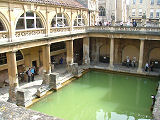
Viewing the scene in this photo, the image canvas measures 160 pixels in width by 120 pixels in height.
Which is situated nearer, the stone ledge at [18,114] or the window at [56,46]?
the stone ledge at [18,114]

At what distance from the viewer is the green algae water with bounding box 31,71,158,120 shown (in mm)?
13156

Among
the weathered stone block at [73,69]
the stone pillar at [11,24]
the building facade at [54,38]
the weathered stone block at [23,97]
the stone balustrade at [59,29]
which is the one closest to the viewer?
the stone pillar at [11,24]

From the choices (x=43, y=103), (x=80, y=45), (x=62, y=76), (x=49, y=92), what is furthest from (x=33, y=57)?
(x=80, y=45)

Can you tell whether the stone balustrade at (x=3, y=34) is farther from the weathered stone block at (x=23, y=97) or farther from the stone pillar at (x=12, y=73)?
the weathered stone block at (x=23, y=97)

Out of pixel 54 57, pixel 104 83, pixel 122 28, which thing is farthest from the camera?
pixel 54 57

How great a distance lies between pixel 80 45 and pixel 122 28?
7.88 meters

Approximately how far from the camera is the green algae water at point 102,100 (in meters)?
13.2

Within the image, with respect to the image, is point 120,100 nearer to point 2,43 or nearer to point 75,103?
point 75,103

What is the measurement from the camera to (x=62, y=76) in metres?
19.5

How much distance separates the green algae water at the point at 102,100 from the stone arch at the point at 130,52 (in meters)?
4.39

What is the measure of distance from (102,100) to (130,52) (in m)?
11.1

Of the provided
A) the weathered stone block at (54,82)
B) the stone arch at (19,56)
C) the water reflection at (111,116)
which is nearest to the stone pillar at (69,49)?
the weathered stone block at (54,82)

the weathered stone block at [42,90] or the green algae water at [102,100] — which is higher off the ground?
the weathered stone block at [42,90]

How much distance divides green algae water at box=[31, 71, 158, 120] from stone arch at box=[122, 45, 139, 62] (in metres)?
4.39
